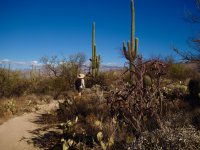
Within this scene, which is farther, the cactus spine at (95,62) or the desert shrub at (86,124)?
the cactus spine at (95,62)

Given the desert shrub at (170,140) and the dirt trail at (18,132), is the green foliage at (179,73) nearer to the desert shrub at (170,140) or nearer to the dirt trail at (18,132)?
the dirt trail at (18,132)

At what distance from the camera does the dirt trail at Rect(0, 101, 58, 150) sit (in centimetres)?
694

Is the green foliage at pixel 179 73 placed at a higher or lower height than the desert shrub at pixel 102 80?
higher

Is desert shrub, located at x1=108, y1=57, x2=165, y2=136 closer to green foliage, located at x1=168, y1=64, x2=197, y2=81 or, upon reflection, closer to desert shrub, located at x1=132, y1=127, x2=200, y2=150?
desert shrub, located at x1=132, y1=127, x2=200, y2=150

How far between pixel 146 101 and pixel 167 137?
6.27ft

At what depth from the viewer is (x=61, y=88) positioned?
1620 cm

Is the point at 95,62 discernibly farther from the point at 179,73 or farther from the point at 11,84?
the point at 179,73

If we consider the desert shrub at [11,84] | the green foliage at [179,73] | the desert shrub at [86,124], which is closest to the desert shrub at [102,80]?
the desert shrub at [11,84]

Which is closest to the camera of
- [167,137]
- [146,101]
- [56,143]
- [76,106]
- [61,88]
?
[167,137]

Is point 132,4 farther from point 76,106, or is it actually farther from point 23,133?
point 23,133

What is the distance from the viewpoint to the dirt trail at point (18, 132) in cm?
694

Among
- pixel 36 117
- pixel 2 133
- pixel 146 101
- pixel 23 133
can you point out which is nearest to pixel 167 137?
pixel 146 101

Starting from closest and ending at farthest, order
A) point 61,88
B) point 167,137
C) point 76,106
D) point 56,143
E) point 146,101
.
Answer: point 167,137
point 146,101
point 56,143
point 76,106
point 61,88

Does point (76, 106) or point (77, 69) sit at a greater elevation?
point (77, 69)
